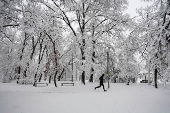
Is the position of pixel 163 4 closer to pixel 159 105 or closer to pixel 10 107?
pixel 159 105

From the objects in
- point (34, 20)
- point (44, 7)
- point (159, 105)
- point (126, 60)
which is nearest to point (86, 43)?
point (44, 7)

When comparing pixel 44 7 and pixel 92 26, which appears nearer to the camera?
pixel 44 7

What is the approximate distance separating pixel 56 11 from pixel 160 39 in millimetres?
11682

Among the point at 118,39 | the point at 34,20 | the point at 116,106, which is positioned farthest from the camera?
the point at 118,39

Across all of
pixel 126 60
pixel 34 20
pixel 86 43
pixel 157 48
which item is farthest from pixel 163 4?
pixel 126 60

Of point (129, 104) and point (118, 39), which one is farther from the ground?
point (118, 39)

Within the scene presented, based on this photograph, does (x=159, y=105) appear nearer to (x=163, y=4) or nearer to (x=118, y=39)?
(x=163, y=4)

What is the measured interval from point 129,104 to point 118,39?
1079 cm

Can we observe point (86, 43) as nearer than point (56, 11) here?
No

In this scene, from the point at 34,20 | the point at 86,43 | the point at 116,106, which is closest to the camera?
the point at 116,106

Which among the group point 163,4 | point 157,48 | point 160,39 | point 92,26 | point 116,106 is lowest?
point 116,106

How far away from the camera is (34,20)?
874 cm

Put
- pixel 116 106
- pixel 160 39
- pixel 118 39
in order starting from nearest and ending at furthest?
1. pixel 160 39
2. pixel 116 106
3. pixel 118 39

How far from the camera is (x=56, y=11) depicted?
44.3ft
